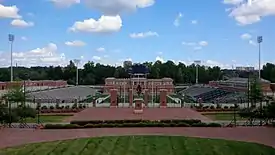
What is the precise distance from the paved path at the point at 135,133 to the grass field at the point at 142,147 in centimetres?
263

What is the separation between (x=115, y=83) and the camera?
88188mm

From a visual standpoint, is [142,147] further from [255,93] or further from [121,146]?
[255,93]

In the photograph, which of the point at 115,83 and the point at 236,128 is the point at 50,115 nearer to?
the point at 236,128

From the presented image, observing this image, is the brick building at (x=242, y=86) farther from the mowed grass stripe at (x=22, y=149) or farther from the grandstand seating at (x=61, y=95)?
the mowed grass stripe at (x=22, y=149)

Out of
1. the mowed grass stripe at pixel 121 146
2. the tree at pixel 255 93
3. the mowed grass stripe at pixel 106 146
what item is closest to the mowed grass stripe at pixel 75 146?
the mowed grass stripe at pixel 106 146

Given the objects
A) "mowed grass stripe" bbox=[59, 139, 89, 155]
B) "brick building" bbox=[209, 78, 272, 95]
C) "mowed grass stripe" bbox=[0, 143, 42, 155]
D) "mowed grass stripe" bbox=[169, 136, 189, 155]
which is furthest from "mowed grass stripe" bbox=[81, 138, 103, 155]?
"brick building" bbox=[209, 78, 272, 95]

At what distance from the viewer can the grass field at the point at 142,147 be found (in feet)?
69.1

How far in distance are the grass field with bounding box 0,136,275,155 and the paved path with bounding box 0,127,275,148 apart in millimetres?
2633

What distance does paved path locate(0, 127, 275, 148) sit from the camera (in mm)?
26594

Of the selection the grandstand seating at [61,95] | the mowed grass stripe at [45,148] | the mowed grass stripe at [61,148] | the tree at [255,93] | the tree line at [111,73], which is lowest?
the mowed grass stripe at [45,148]

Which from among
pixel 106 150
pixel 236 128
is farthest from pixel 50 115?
pixel 106 150

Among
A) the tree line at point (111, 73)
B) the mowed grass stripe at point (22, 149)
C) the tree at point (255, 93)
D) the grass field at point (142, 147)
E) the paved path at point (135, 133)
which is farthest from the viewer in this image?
the tree line at point (111, 73)

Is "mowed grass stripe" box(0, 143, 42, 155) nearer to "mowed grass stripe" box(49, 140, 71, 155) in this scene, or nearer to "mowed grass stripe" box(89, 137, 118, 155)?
"mowed grass stripe" box(49, 140, 71, 155)

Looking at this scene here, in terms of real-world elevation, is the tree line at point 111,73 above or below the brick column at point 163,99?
above
